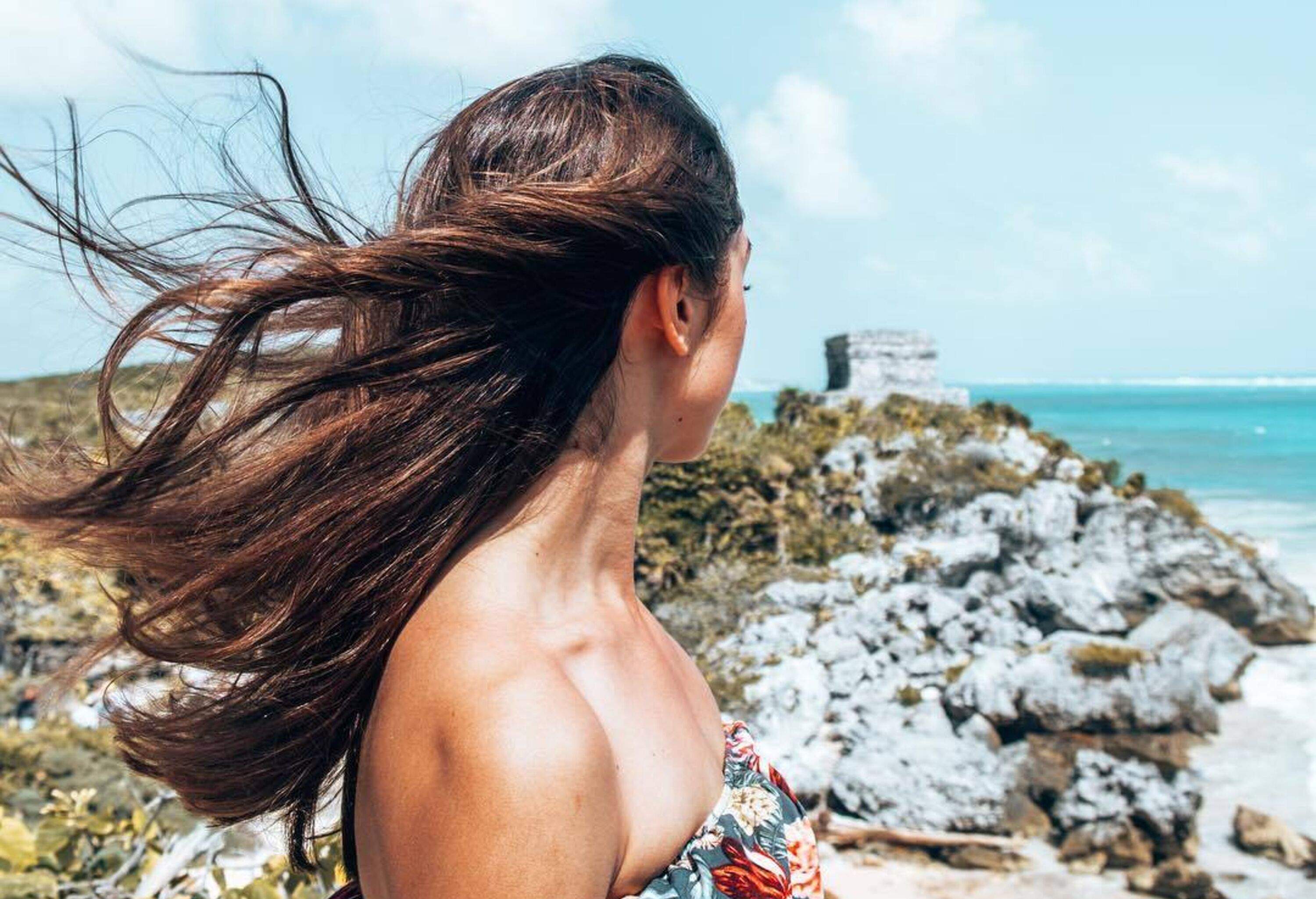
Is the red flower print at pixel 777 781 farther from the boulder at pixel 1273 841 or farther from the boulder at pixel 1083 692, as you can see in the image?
the boulder at pixel 1083 692

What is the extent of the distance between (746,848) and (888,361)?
1962 cm

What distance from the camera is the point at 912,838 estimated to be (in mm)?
8516

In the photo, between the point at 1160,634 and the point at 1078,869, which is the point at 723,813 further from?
the point at 1160,634

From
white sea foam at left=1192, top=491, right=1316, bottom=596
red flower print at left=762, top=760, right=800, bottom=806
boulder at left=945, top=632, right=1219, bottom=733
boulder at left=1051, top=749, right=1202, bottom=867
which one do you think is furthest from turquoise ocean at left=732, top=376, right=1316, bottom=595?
red flower print at left=762, top=760, right=800, bottom=806

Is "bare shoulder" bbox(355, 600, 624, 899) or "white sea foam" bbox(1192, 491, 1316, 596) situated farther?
"white sea foam" bbox(1192, 491, 1316, 596)

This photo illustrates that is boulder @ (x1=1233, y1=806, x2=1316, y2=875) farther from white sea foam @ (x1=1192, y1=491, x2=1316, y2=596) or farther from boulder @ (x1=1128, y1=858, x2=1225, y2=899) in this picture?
white sea foam @ (x1=1192, y1=491, x2=1316, y2=596)

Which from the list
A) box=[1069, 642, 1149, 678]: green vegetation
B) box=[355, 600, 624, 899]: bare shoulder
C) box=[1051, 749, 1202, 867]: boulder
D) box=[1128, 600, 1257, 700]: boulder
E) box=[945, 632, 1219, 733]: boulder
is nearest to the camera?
box=[355, 600, 624, 899]: bare shoulder

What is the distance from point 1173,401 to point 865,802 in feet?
344

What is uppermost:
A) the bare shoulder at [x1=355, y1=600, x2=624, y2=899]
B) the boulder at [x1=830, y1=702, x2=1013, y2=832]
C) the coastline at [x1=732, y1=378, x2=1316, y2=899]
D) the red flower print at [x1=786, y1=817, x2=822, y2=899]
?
the bare shoulder at [x1=355, y1=600, x2=624, y2=899]

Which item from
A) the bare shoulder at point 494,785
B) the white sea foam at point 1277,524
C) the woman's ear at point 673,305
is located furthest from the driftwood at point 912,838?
the white sea foam at point 1277,524

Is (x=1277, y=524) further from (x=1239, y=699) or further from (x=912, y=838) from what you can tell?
(x=912, y=838)

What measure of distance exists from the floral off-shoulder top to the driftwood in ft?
23.9

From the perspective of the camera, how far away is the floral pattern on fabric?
1.23 m

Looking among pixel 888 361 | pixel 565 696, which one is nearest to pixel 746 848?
pixel 565 696
